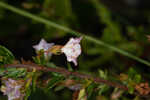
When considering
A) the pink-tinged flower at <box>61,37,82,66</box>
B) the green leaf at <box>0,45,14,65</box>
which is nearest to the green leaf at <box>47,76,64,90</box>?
the pink-tinged flower at <box>61,37,82,66</box>

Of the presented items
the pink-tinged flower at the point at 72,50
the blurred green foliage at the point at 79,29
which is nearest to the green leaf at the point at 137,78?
the pink-tinged flower at the point at 72,50

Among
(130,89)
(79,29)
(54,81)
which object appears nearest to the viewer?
(54,81)

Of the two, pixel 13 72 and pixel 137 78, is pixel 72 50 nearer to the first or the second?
pixel 13 72

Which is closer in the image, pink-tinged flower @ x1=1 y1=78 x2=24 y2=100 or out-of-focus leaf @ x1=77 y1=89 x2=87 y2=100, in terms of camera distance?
pink-tinged flower @ x1=1 y1=78 x2=24 y2=100

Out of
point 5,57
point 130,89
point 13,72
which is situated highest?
point 5,57

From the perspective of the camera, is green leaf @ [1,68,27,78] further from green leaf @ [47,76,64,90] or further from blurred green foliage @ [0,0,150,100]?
blurred green foliage @ [0,0,150,100]

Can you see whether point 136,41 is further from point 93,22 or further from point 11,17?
point 11,17

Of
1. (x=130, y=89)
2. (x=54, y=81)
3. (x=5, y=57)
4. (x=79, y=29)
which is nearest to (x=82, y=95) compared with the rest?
(x=54, y=81)

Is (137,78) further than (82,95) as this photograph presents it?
Yes

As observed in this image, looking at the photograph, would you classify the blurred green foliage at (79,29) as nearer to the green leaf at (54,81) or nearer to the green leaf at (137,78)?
the green leaf at (137,78)
